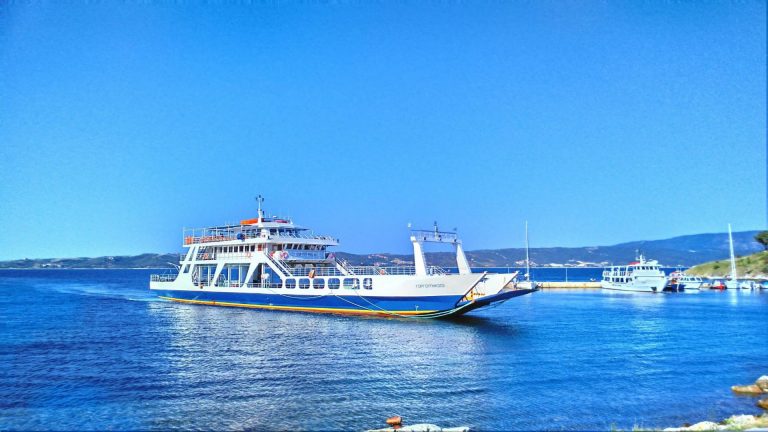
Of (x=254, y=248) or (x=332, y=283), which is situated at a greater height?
(x=254, y=248)

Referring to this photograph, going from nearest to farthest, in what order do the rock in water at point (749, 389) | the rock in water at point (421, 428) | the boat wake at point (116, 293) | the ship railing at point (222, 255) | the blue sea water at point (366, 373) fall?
the rock in water at point (421, 428) → the blue sea water at point (366, 373) → the rock in water at point (749, 389) → the ship railing at point (222, 255) → the boat wake at point (116, 293)

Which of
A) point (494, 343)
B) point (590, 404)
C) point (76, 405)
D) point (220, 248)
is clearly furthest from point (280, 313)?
point (590, 404)

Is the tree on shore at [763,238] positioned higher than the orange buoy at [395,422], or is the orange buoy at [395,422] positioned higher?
the tree on shore at [763,238]

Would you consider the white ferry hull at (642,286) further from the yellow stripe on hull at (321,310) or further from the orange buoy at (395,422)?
the orange buoy at (395,422)

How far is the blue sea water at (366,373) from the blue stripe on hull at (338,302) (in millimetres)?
1318

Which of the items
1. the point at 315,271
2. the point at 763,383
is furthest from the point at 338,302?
the point at 763,383

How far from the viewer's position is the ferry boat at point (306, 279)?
43969 mm

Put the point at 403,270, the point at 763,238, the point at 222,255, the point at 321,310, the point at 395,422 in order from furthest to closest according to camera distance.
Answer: the point at 763,238
the point at 222,255
the point at 321,310
the point at 403,270
the point at 395,422

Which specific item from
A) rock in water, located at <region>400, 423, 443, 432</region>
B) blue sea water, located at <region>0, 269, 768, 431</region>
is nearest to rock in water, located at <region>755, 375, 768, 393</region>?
blue sea water, located at <region>0, 269, 768, 431</region>

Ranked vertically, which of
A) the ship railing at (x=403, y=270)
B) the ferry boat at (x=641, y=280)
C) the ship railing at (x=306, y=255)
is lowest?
the ferry boat at (x=641, y=280)

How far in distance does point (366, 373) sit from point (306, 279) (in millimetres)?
26124

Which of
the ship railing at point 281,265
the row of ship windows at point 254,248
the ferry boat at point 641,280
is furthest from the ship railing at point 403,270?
the ferry boat at point 641,280

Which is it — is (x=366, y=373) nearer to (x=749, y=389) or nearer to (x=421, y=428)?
(x=421, y=428)

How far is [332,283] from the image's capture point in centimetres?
4944
